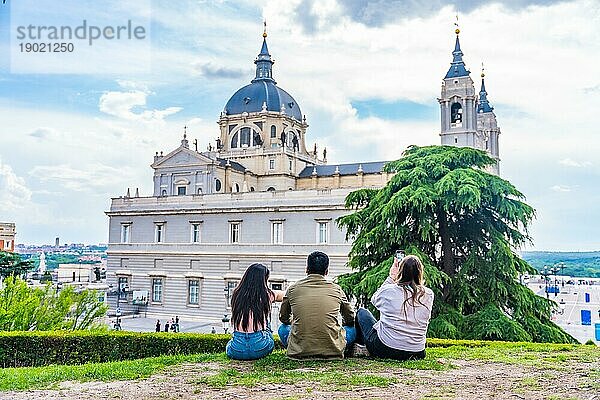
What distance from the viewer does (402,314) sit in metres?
6.78

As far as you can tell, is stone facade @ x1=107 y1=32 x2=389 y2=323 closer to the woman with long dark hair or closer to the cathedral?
the cathedral

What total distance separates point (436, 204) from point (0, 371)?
460 inches

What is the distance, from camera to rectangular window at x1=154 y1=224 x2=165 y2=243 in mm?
38125

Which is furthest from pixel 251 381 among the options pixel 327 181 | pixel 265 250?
pixel 327 181

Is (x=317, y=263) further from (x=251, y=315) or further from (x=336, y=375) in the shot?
(x=336, y=375)

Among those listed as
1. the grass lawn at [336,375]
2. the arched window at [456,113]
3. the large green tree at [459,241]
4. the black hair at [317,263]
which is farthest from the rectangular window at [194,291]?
the black hair at [317,263]

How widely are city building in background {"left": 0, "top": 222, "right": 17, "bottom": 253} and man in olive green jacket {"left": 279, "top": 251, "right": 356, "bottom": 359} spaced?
6255cm


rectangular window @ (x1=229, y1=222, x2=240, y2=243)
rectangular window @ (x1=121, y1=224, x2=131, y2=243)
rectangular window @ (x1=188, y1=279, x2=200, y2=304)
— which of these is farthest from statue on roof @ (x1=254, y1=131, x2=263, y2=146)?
rectangular window @ (x1=188, y1=279, x2=200, y2=304)

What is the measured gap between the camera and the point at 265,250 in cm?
3438

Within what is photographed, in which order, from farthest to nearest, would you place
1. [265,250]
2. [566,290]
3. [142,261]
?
[566,290]
[142,261]
[265,250]

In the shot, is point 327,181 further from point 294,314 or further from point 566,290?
point 294,314

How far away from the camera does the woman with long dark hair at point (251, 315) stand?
277 inches

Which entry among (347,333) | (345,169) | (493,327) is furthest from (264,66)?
(347,333)

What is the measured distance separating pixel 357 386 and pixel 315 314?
1.26 metres
